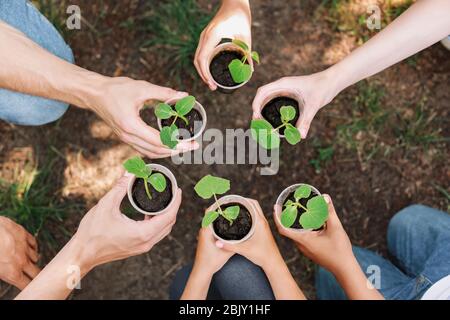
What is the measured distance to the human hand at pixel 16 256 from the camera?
5.95 ft

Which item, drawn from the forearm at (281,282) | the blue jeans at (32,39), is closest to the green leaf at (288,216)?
the forearm at (281,282)

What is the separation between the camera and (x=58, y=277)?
1538 mm

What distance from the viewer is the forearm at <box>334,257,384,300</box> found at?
1661mm

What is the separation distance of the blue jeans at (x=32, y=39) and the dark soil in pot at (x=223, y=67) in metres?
0.63

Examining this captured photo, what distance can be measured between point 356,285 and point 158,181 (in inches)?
31.2

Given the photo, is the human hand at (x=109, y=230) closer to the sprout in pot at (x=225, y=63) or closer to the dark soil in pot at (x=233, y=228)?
the dark soil in pot at (x=233, y=228)

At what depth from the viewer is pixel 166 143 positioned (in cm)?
150

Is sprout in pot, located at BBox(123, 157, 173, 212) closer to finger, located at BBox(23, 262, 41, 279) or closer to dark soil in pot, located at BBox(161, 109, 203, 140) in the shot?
dark soil in pot, located at BBox(161, 109, 203, 140)

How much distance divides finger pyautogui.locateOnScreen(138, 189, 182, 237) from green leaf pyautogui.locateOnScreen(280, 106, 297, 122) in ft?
1.52

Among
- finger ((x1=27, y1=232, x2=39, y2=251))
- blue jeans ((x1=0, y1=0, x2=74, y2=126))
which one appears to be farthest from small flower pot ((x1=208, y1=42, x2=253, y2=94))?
finger ((x1=27, y1=232, x2=39, y2=251))

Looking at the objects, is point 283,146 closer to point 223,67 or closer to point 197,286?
point 223,67

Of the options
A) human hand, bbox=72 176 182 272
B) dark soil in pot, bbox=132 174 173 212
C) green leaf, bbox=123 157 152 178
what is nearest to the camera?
green leaf, bbox=123 157 152 178

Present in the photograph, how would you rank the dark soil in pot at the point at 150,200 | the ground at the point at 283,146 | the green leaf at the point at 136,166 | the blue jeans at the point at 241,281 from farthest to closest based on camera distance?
the ground at the point at 283,146
the blue jeans at the point at 241,281
the dark soil in pot at the point at 150,200
the green leaf at the point at 136,166

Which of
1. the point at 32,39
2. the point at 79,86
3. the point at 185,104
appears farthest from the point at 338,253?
the point at 32,39
